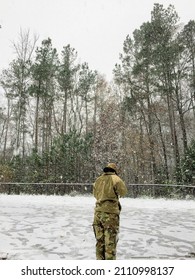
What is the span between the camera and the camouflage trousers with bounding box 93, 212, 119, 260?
6.88 metres

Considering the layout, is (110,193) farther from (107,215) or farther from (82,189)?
(82,189)

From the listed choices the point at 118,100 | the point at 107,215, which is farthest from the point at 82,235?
the point at 118,100

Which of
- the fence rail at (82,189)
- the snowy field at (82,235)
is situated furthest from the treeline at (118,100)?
the snowy field at (82,235)

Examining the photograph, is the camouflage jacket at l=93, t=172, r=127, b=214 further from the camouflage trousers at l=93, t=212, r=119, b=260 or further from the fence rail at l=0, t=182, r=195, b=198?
the fence rail at l=0, t=182, r=195, b=198

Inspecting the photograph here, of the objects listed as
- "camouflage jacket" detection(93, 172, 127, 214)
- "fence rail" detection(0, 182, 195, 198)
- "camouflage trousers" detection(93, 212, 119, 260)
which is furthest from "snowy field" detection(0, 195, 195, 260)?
"fence rail" detection(0, 182, 195, 198)

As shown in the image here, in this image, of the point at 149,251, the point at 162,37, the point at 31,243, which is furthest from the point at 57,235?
the point at 162,37

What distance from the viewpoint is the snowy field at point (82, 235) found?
27.9 ft

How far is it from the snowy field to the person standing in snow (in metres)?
1.18

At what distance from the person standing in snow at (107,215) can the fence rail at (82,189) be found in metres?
16.0

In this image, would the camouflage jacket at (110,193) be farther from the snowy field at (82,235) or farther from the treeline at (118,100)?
the treeline at (118,100)

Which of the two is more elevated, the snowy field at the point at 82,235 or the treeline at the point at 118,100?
the treeline at the point at 118,100

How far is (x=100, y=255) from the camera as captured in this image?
702cm

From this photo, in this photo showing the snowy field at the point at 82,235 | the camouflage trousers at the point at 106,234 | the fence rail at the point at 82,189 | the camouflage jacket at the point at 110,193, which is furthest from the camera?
the fence rail at the point at 82,189

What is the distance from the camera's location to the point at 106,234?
6957 millimetres
